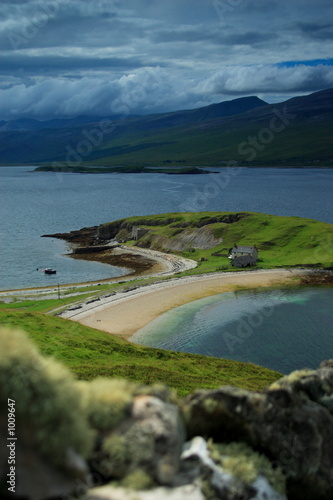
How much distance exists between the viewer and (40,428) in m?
9.91

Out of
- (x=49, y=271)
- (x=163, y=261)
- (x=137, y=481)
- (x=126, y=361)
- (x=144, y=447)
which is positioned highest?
(x=144, y=447)

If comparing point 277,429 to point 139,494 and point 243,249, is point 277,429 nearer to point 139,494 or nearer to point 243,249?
point 139,494

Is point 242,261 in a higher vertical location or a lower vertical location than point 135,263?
higher

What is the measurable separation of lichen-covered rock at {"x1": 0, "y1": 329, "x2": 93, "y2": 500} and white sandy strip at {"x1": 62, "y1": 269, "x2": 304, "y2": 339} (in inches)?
2266

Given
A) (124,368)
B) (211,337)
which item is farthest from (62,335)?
(211,337)

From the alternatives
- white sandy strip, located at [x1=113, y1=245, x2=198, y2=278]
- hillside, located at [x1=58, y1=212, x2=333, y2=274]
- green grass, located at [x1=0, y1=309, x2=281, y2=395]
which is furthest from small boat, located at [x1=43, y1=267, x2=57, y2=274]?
green grass, located at [x1=0, y1=309, x2=281, y2=395]

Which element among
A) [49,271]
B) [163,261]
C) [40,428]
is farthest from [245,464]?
[163,261]

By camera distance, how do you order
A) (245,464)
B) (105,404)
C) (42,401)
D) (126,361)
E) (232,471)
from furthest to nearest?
1. (126,361)
2. (245,464)
3. (232,471)
4. (105,404)
5. (42,401)

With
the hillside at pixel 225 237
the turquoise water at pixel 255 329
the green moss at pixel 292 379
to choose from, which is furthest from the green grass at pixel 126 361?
the hillside at pixel 225 237

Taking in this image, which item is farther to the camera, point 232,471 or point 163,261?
point 163,261

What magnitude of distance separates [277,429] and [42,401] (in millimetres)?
6916

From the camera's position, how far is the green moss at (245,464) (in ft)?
38.6

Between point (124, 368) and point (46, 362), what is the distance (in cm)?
3162

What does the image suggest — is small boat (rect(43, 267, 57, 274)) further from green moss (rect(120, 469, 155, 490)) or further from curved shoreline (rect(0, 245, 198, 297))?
green moss (rect(120, 469, 155, 490))
